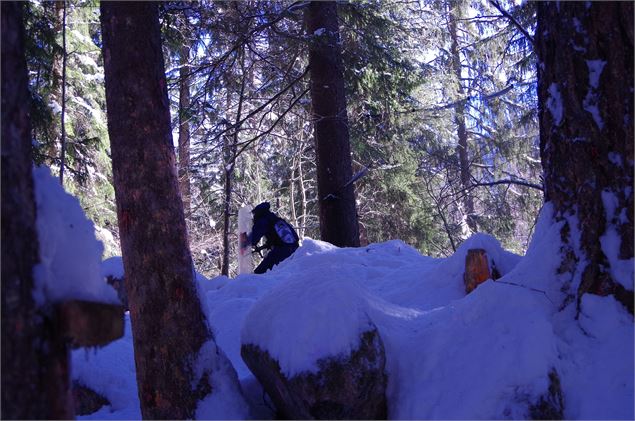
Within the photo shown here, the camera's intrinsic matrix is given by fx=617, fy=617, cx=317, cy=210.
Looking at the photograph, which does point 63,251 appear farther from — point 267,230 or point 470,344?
point 267,230

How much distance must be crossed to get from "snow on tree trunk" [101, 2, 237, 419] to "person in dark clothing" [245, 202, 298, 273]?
16.7ft

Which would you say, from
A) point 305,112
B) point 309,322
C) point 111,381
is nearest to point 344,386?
point 309,322

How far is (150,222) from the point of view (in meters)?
4.47

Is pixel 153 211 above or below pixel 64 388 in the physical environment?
above

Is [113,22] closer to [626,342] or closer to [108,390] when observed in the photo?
[108,390]

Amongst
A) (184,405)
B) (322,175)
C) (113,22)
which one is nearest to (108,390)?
(184,405)

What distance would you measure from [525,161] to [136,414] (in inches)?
600

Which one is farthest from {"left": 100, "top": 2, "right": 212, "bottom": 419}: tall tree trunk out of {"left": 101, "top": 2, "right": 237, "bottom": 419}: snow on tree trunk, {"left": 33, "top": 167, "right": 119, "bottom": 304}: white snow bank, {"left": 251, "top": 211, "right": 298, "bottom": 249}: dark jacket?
{"left": 251, "top": 211, "right": 298, "bottom": 249}: dark jacket

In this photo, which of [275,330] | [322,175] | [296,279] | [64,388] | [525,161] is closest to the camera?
[64,388]

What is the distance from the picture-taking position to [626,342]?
3.77 m

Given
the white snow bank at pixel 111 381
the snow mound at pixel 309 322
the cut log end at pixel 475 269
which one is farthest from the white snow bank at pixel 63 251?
the cut log end at pixel 475 269

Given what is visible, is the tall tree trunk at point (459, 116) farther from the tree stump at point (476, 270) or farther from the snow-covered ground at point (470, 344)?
the snow-covered ground at point (470, 344)

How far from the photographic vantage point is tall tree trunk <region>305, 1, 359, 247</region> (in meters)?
10.6

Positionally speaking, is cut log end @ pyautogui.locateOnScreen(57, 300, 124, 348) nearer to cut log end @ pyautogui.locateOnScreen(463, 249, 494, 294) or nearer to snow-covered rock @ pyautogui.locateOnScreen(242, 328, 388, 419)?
snow-covered rock @ pyautogui.locateOnScreen(242, 328, 388, 419)
